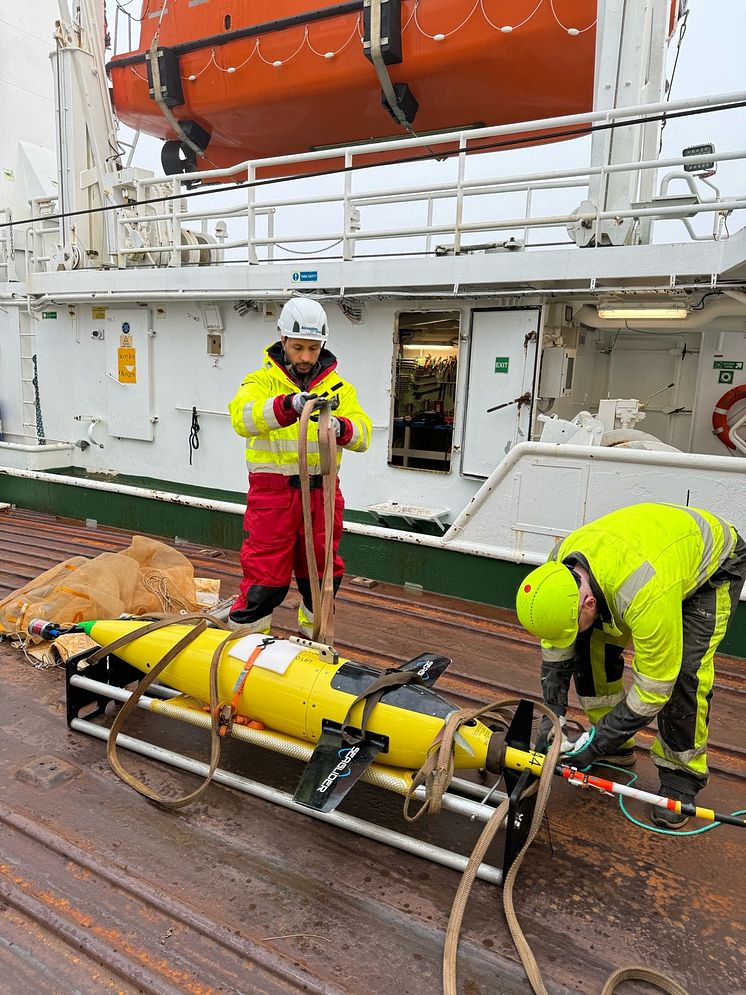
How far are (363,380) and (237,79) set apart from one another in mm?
4449

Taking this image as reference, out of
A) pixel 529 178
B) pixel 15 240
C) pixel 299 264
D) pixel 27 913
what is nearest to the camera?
pixel 27 913

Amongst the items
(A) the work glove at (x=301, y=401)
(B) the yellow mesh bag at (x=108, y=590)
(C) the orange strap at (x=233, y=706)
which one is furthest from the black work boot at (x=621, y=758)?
(B) the yellow mesh bag at (x=108, y=590)

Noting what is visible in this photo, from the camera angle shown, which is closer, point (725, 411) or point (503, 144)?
point (503, 144)

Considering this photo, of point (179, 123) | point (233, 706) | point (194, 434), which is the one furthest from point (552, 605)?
point (179, 123)

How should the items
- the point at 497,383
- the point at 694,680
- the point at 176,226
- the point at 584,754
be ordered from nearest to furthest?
the point at 584,754 → the point at 694,680 → the point at 497,383 → the point at 176,226

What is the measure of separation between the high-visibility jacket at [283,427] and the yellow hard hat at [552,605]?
4.00 ft

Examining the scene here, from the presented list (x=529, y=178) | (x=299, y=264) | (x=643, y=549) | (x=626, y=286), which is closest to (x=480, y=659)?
(x=643, y=549)

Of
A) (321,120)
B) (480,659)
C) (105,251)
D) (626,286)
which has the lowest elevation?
(480,659)

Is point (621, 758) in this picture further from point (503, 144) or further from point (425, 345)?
point (425, 345)

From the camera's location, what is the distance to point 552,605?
216 centimetres

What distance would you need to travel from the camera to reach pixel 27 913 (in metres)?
1.96

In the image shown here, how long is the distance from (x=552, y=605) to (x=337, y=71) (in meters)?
7.22

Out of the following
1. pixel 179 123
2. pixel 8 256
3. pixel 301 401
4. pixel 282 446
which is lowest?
pixel 282 446

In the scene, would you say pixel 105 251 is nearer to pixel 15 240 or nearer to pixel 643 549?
pixel 15 240
